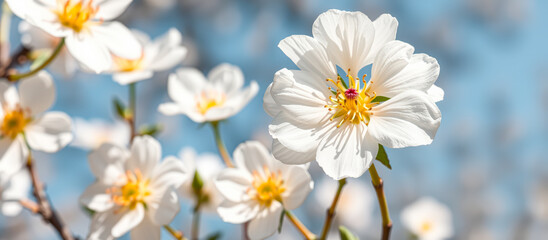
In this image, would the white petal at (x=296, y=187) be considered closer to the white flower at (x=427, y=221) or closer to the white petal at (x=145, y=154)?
the white petal at (x=145, y=154)

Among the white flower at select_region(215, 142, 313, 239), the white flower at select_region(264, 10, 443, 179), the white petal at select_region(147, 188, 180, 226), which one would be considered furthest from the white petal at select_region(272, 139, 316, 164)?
the white petal at select_region(147, 188, 180, 226)

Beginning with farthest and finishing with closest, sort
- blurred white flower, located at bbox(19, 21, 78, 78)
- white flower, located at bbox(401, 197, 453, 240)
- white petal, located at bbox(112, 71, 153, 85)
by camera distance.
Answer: white flower, located at bbox(401, 197, 453, 240)
blurred white flower, located at bbox(19, 21, 78, 78)
white petal, located at bbox(112, 71, 153, 85)

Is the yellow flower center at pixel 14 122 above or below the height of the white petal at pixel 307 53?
below

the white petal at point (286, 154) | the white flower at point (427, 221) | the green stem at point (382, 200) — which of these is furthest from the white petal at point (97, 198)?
the white flower at point (427, 221)

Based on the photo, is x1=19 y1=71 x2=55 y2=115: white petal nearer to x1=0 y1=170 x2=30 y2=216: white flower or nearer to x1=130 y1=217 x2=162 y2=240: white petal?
x1=0 y1=170 x2=30 y2=216: white flower

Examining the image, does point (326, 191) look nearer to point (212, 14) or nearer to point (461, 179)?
point (212, 14)

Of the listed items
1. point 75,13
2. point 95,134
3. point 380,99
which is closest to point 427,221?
point 380,99

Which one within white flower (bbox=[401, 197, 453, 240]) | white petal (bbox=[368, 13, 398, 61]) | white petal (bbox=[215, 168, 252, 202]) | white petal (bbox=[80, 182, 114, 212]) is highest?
white petal (bbox=[368, 13, 398, 61])
